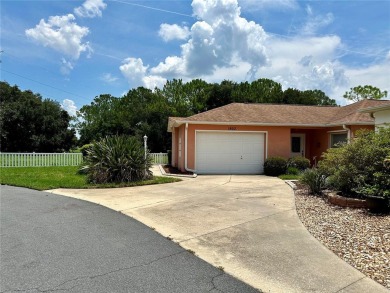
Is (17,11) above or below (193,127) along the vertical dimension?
above

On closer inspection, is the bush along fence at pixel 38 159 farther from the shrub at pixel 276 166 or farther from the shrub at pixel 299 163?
the shrub at pixel 299 163

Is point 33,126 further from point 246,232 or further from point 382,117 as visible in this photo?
point 246,232

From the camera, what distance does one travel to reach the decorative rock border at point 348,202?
25.6 feet

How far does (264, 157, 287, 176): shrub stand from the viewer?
1611 cm

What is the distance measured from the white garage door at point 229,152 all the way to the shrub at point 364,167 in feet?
25.8

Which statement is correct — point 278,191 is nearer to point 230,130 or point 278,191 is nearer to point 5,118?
point 230,130

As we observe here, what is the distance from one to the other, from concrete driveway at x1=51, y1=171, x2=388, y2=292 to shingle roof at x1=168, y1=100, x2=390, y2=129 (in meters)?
6.45

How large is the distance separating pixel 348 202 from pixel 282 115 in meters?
11.5

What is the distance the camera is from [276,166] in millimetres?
16109

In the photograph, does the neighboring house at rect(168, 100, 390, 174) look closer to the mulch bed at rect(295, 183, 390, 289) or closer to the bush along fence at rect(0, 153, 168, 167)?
the bush along fence at rect(0, 153, 168, 167)

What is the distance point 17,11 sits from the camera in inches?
579

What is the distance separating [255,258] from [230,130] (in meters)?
12.7

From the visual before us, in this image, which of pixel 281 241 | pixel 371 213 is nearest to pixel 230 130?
pixel 371 213

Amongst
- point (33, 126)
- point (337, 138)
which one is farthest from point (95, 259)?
point (33, 126)
